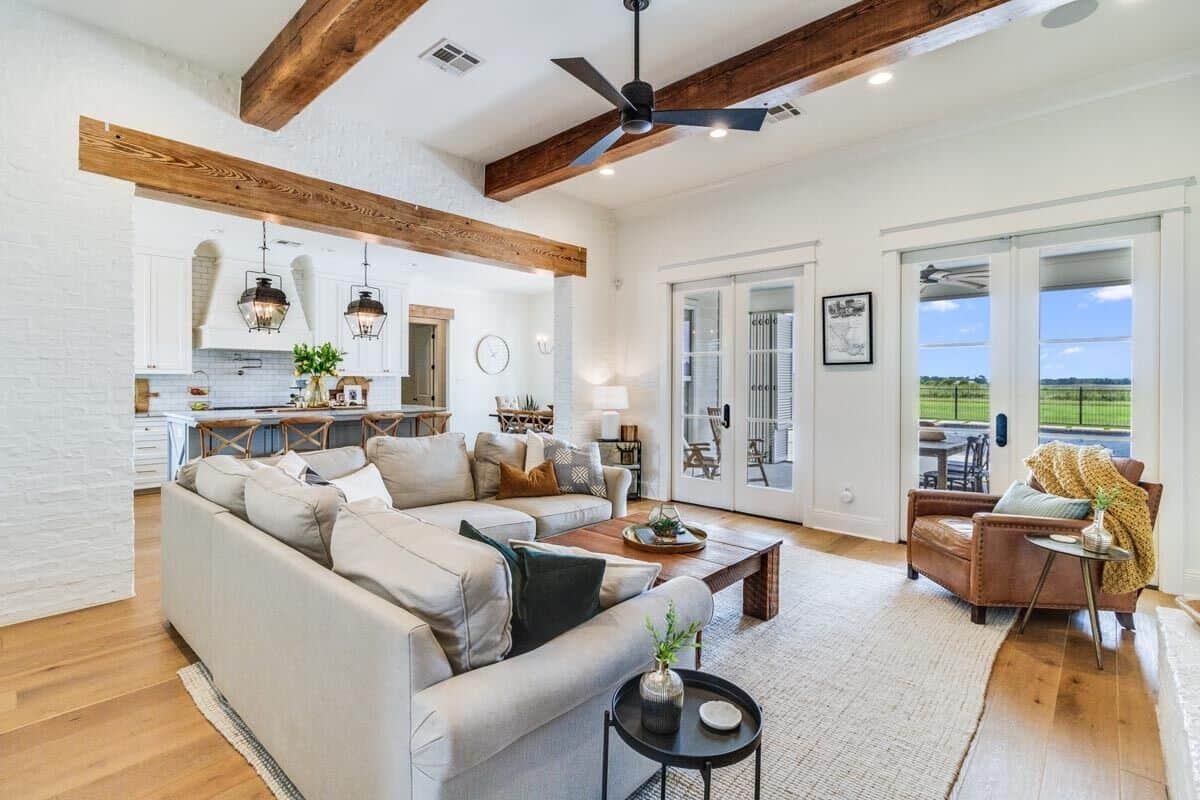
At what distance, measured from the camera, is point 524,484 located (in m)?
3.80

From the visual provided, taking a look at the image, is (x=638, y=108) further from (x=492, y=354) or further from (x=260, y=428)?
(x=492, y=354)

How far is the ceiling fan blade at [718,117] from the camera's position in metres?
2.69

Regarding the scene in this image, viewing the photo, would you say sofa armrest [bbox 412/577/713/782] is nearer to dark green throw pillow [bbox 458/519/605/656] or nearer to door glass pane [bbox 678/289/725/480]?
dark green throw pillow [bbox 458/519/605/656]

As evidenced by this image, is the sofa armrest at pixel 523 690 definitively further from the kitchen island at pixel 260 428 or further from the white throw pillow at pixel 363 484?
the kitchen island at pixel 260 428

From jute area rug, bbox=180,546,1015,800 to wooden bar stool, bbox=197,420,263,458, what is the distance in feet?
11.3

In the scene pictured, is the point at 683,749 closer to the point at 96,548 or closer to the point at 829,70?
the point at 829,70

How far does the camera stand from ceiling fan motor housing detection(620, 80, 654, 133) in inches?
105

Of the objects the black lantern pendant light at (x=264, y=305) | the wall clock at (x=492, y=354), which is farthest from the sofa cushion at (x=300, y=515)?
the wall clock at (x=492, y=354)

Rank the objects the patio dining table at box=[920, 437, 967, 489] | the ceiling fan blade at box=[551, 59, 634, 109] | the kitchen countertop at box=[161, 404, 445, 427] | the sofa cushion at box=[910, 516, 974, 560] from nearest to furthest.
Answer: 1. the ceiling fan blade at box=[551, 59, 634, 109]
2. the sofa cushion at box=[910, 516, 974, 560]
3. the patio dining table at box=[920, 437, 967, 489]
4. the kitchen countertop at box=[161, 404, 445, 427]

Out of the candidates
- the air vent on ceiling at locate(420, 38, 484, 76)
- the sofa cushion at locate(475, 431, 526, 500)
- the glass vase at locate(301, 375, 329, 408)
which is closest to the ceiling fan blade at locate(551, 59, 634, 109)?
the air vent on ceiling at locate(420, 38, 484, 76)

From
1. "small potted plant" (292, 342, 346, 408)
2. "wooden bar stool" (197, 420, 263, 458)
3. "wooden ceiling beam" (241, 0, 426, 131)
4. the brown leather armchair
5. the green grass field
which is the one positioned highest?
"wooden ceiling beam" (241, 0, 426, 131)

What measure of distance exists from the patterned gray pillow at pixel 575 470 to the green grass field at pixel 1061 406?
2513mm

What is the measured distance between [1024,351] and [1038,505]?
1353mm

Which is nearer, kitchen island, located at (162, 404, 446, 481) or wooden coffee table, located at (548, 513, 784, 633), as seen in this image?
wooden coffee table, located at (548, 513, 784, 633)
